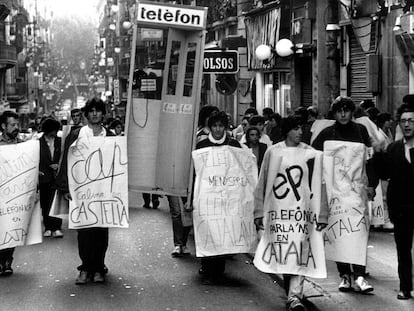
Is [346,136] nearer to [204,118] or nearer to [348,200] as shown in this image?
[348,200]

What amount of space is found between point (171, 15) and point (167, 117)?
1252 mm

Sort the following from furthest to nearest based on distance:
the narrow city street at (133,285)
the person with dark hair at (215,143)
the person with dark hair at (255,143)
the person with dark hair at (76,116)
Answer: the person with dark hair at (76,116) < the person with dark hair at (255,143) < the person with dark hair at (215,143) < the narrow city street at (133,285)

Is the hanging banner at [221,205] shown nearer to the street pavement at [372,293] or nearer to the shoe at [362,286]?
the street pavement at [372,293]

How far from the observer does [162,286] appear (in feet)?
32.3

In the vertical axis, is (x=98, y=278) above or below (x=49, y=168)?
below

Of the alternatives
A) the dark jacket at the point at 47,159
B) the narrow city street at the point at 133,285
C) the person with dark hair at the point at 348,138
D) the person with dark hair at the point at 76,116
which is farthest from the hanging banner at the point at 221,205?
the person with dark hair at the point at 76,116

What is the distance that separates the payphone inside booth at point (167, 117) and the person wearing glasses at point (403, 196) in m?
3.08

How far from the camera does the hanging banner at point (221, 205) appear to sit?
9766 millimetres

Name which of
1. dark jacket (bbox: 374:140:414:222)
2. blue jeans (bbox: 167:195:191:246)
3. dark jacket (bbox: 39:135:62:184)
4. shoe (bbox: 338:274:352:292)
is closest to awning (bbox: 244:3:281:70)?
dark jacket (bbox: 39:135:62:184)

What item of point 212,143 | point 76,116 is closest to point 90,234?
point 212,143

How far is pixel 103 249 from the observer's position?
10219 mm

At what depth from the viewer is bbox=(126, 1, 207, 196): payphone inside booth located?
11.1 m

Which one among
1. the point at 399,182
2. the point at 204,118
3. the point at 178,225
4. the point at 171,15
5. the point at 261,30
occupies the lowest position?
the point at 178,225

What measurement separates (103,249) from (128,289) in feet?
2.33
